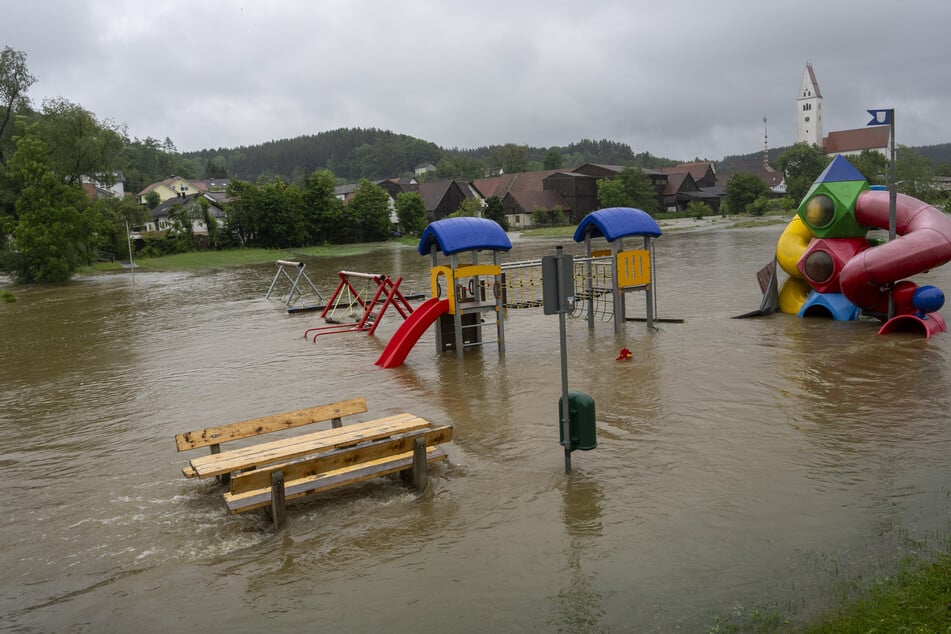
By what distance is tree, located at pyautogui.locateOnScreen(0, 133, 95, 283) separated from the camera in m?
41.2

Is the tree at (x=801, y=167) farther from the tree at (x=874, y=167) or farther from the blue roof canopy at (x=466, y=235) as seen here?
the blue roof canopy at (x=466, y=235)

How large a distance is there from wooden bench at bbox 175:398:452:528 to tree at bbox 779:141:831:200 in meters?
89.4

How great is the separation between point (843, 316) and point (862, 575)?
40.1 feet

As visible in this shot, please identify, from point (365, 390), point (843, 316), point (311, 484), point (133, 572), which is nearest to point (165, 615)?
point (133, 572)

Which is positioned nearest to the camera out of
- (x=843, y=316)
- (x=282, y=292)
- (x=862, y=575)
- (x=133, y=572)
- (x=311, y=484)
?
(x=862, y=575)

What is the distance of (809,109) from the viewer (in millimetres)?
136500

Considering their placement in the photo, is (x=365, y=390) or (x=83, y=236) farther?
(x=83, y=236)

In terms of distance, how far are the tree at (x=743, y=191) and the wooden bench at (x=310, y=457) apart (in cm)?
8357

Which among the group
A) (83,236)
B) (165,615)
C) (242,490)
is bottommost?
(165,615)

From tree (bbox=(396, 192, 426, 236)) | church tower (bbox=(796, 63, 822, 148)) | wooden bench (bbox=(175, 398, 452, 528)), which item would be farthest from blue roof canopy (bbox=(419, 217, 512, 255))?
church tower (bbox=(796, 63, 822, 148))

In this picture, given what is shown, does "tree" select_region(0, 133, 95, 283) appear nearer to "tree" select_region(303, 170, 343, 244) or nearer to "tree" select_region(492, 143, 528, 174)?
"tree" select_region(303, 170, 343, 244)

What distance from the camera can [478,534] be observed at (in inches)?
266

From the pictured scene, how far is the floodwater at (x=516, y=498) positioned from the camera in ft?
18.6

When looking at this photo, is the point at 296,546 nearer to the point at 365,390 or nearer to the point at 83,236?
the point at 365,390
